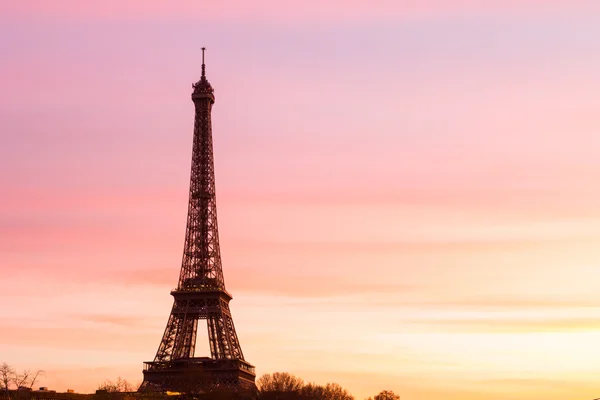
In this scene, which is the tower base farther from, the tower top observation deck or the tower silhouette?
the tower top observation deck

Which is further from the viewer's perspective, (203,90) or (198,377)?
(203,90)

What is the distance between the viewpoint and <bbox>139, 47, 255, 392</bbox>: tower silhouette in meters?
180

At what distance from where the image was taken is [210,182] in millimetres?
191750

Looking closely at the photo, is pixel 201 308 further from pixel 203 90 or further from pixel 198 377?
pixel 203 90

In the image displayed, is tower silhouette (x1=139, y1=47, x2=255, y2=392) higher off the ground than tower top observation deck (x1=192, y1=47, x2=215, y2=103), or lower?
lower

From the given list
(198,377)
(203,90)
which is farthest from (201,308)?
(203,90)

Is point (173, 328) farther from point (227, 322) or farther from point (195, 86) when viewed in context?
point (195, 86)

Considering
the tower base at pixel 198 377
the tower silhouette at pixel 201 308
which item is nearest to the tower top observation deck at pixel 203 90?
the tower silhouette at pixel 201 308

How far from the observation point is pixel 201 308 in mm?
184375

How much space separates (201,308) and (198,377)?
12.3 m

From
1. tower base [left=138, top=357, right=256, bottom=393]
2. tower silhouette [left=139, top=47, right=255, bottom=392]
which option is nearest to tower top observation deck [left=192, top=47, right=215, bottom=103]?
tower silhouette [left=139, top=47, right=255, bottom=392]

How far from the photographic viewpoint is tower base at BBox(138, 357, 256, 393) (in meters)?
179

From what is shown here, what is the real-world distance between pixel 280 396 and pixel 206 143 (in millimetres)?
45350

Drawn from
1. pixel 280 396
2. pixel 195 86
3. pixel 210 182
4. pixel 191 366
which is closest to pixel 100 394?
pixel 191 366
